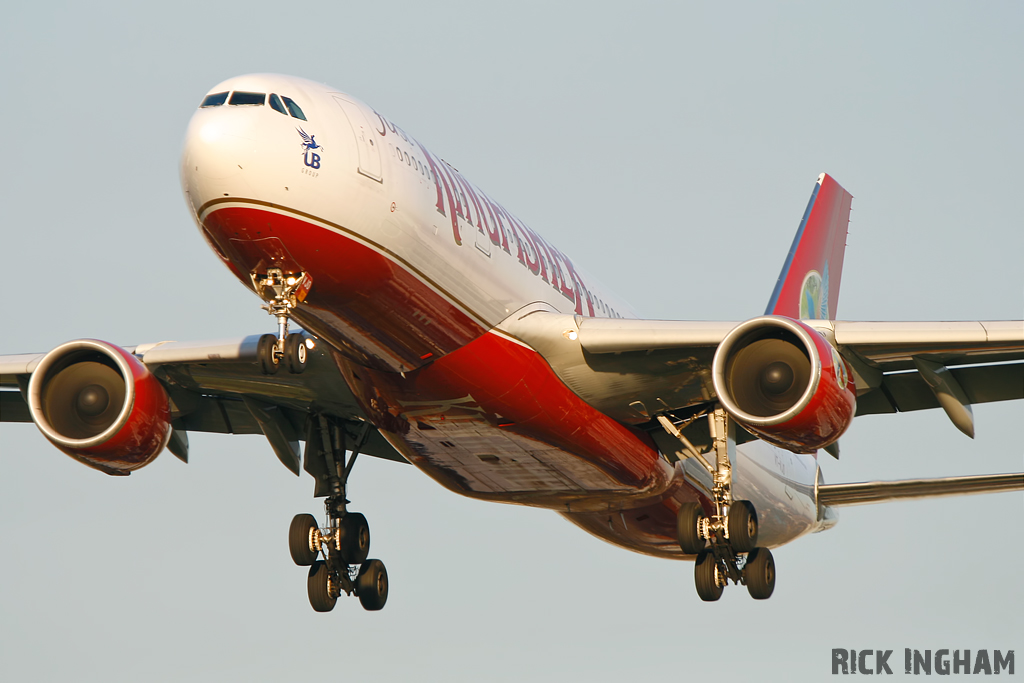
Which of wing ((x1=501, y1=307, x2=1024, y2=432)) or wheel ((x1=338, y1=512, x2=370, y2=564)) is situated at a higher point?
wing ((x1=501, y1=307, x2=1024, y2=432))

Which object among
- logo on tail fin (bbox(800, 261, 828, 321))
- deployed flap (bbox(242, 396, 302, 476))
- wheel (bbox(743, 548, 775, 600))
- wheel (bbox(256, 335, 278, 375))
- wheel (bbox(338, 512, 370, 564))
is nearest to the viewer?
wheel (bbox(256, 335, 278, 375))

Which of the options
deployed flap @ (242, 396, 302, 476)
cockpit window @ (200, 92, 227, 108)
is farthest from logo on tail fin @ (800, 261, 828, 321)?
cockpit window @ (200, 92, 227, 108)

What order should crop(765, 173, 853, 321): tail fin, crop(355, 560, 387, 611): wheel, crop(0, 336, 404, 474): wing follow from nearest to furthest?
crop(0, 336, 404, 474): wing < crop(355, 560, 387, 611): wheel < crop(765, 173, 853, 321): tail fin

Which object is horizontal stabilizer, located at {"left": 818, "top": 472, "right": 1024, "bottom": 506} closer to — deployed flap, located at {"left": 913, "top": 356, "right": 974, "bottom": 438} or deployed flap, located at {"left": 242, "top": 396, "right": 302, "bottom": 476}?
deployed flap, located at {"left": 913, "top": 356, "right": 974, "bottom": 438}

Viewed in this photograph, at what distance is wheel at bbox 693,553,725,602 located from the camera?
71.3 ft

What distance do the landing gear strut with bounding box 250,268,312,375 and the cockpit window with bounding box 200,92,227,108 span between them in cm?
215

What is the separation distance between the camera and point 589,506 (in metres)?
24.6

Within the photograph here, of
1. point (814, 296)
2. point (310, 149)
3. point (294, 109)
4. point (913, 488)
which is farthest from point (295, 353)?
point (814, 296)

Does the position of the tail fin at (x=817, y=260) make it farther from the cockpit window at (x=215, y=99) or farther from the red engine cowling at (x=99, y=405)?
the cockpit window at (x=215, y=99)

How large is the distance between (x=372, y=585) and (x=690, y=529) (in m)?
5.60

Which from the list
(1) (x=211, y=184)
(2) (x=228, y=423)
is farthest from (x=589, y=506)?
(1) (x=211, y=184)

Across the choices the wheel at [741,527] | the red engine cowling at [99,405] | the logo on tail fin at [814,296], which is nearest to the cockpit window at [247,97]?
the red engine cowling at [99,405]

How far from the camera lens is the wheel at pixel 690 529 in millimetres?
21656

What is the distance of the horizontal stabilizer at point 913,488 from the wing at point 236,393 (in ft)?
29.4
